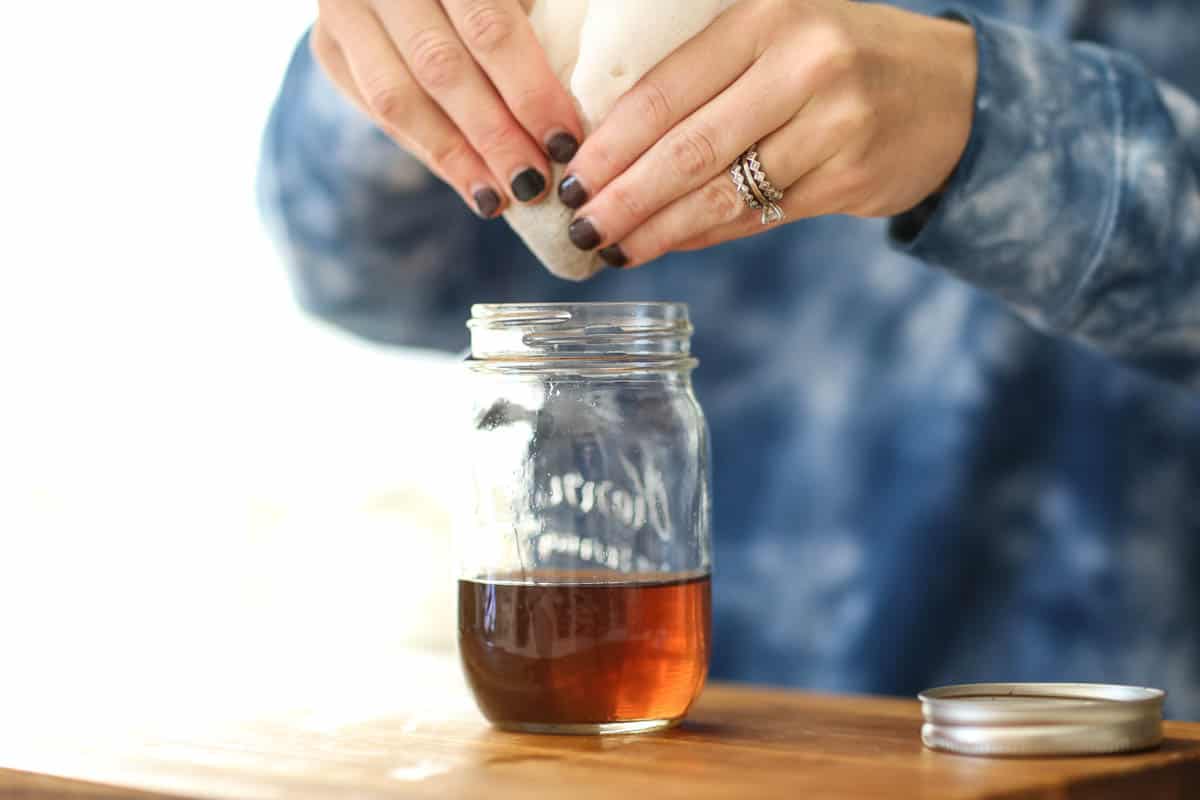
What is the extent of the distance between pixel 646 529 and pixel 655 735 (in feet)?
0.38

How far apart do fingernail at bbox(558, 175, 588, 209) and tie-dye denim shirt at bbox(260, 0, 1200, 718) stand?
0.49 metres

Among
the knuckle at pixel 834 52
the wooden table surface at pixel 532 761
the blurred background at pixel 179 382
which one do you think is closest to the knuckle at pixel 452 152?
the knuckle at pixel 834 52

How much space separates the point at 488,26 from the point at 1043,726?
1.57 feet

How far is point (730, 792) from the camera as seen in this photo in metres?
0.59

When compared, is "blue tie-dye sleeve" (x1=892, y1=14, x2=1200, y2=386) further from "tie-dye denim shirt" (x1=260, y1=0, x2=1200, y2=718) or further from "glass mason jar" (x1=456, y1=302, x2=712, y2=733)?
"glass mason jar" (x1=456, y1=302, x2=712, y2=733)

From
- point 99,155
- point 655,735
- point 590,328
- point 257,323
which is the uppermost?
point 99,155

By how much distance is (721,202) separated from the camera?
0.85m

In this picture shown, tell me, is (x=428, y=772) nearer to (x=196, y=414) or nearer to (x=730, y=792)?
(x=730, y=792)

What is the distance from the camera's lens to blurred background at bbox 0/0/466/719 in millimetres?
2596

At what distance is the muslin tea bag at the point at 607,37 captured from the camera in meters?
0.80

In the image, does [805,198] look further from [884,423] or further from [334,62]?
[884,423]

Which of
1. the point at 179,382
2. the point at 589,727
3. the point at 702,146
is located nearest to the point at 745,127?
the point at 702,146

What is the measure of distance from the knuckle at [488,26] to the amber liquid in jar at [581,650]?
0.30 metres

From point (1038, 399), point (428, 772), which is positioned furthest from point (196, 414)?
point (428, 772)
